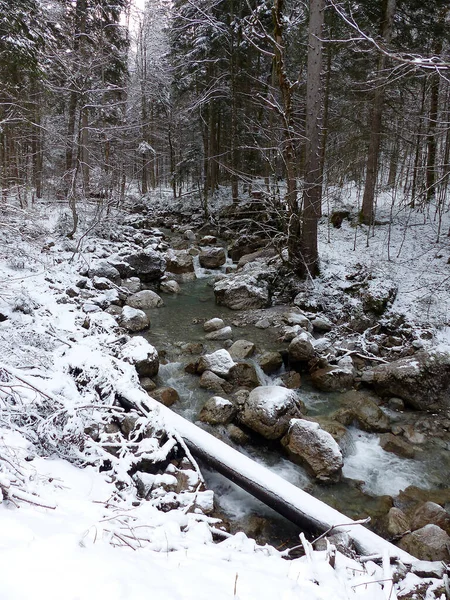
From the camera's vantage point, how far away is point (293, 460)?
181 inches

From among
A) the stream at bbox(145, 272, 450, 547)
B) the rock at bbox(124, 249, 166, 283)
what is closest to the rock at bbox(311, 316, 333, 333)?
the stream at bbox(145, 272, 450, 547)

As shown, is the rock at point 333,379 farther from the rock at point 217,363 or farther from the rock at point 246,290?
the rock at point 246,290

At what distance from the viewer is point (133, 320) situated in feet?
25.9

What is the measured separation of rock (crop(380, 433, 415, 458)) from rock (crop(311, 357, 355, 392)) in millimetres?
1187

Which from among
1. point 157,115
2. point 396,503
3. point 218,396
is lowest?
point 396,503

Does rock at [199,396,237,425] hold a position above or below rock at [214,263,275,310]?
below

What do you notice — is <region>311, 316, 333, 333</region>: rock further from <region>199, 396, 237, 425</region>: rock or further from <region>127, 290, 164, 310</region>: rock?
<region>127, 290, 164, 310</region>: rock

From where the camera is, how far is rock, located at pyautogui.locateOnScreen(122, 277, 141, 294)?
10.2 m

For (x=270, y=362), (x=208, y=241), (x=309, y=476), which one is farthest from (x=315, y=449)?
(x=208, y=241)

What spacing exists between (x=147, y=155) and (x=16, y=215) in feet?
62.1

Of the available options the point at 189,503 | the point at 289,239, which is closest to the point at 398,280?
the point at 289,239

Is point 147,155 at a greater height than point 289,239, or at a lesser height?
greater

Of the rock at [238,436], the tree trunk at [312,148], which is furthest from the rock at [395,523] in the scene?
the tree trunk at [312,148]

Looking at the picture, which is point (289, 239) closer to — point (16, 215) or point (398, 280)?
point (398, 280)
